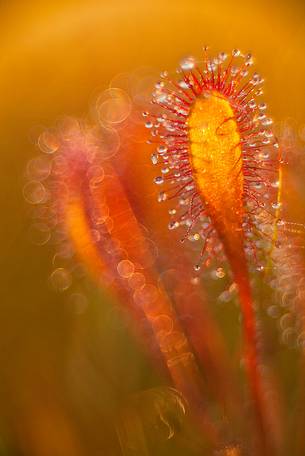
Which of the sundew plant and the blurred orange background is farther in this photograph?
the blurred orange background

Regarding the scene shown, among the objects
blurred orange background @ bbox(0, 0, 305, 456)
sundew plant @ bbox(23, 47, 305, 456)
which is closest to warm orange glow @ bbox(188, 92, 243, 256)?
sundew plant @ bbox(23, 47, 305, 456)

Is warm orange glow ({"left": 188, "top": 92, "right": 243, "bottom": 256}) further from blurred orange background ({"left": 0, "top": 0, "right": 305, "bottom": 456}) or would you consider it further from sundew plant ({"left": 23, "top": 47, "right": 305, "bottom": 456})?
blurred orange background ({"left": 0, "top": 0, "right": 305, "bottom": 456})

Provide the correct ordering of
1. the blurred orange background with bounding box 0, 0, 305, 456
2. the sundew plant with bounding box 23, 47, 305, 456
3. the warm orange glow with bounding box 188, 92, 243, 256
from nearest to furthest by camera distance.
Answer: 1. the warm orange glow with bounding box 188, 92, 243, 256
2. the sundew plant with bounding box 23, 47, 305, 456
3. the blurred orange background with bounding box 0, 0, 305, 456

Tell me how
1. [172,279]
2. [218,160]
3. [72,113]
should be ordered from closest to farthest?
[218,160] → [172,279] → [72,113]

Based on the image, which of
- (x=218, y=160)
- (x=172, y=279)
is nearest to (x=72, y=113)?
(x=172, y=279)

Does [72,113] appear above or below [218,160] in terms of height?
above

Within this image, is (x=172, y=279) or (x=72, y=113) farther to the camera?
(x=72, y=113)

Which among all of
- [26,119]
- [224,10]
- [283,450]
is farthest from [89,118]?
[283,450]

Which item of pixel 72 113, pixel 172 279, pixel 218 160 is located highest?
pixel 72 113

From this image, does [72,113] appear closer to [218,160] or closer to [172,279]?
[172,279]

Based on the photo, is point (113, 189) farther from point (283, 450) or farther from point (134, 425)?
point (283, 450)
